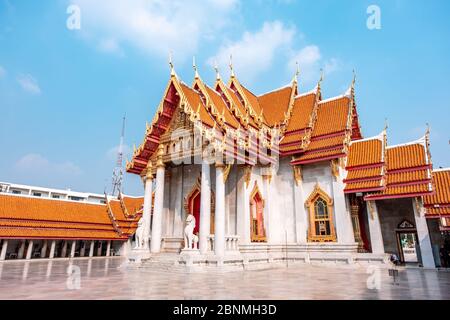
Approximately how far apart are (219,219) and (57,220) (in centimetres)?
2167

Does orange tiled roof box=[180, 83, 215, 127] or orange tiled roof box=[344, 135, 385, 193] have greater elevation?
orange tiled roof box=[180, 83, 215, 127]

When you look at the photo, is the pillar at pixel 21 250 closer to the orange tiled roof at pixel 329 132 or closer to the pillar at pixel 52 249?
the pillar at pixel 52 249

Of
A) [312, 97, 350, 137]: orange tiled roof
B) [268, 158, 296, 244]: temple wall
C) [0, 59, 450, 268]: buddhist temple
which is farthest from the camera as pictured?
[312, 97, 350, 137]: orange tiled roof

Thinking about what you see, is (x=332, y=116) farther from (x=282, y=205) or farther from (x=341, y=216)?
(x=341, y=216)

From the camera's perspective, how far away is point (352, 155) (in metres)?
18.0

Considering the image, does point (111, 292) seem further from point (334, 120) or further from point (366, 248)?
point (334, 120)

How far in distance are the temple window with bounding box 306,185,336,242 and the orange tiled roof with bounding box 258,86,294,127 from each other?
5683 millimetres

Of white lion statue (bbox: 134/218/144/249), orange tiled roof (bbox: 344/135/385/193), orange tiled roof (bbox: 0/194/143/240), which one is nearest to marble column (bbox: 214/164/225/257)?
white lion statue (bbox: 134/218/144/249)

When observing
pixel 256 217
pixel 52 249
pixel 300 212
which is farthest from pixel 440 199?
pixel 52 249

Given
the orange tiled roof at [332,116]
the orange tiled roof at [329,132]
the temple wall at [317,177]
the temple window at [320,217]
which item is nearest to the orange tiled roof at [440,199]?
Result: the temple window at [320,217]

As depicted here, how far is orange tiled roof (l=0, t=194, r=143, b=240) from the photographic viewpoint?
84.6ft

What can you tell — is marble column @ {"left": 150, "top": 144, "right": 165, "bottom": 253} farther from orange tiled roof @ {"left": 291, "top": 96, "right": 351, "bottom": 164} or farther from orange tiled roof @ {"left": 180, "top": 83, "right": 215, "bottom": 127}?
orange tiled roof @ {"left": 291, "top": 96, "right": 351, "bottom": 164}
